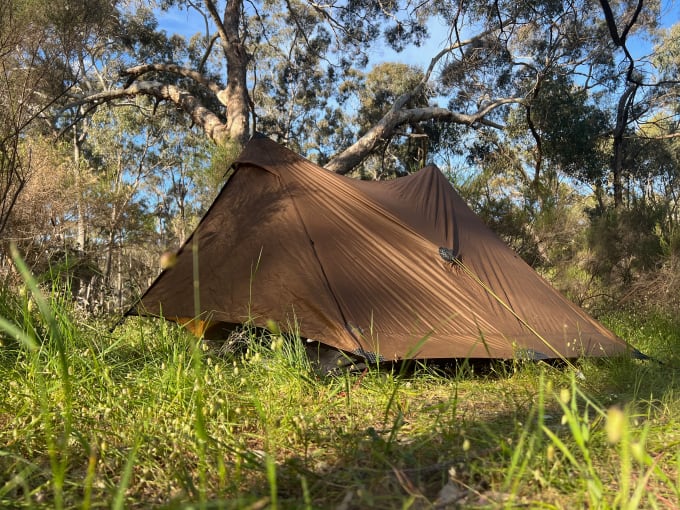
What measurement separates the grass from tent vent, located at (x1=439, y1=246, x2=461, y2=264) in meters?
1.28

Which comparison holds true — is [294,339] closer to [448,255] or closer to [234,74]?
[448,255]

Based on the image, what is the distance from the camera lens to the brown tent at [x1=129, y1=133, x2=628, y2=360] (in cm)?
334

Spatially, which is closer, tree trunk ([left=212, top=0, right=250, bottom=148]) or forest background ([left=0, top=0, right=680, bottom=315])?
forest background ([left=0, top=0, right=680, bottom=315])

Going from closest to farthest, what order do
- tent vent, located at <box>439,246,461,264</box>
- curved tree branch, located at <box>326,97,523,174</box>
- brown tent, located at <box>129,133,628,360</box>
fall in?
brown tent, located at <box>129,133,628,360</box>, tent vent, located at <box>439,246,461,264</box>, curved tree branch, located at <box>326,97,523,174</box>

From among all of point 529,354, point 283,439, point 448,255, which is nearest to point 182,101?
point 448,255

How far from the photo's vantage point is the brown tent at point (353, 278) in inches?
131

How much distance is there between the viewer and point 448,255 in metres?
3.97

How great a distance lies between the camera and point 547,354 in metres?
3.48

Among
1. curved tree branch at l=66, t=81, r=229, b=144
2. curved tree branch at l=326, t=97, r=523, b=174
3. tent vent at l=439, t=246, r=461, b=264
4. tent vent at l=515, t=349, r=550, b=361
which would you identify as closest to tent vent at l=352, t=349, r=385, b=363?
tent vent at l=515, t=349, r=550, b=361

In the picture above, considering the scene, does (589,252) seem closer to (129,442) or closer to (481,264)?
(481,264)

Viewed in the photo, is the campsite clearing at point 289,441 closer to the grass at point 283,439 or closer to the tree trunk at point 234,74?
the grass at point 283,439

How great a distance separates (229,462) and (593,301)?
7731mm

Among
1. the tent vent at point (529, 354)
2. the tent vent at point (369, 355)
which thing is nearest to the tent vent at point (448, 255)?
the tent vent at point (529, 354)

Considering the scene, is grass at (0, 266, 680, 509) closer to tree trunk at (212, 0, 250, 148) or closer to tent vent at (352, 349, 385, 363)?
tent vent at (352, 349, 385, 363)
